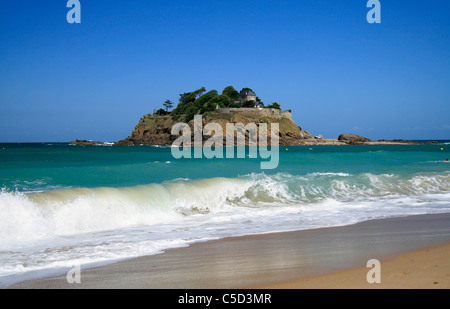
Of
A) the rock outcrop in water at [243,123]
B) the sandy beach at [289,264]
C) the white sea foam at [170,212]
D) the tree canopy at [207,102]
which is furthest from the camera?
the tree canopy at [207,102]

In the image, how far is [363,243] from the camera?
219 inches

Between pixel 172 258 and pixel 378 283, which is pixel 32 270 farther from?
pixel 378 283

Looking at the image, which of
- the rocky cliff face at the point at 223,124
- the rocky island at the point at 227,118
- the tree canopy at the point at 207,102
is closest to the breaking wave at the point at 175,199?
the rocky cliff face at the point at 223,124

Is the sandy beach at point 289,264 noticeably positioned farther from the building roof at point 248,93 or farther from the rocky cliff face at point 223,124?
the building roof at point 248,93

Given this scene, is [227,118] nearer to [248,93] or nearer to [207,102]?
[207,102]

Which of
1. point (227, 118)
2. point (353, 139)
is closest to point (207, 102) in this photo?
point (227, 118)

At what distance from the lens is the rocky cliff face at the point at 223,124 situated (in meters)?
87.5

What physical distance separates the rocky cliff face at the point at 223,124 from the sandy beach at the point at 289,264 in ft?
246

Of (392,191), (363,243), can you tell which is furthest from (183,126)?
(363,243)

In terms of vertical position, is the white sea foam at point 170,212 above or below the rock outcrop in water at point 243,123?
below

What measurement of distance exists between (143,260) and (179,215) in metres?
4.10

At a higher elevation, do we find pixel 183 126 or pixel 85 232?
pixel 183 126

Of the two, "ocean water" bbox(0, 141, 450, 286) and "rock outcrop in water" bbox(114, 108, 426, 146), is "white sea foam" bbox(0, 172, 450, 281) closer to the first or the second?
"ocean water" bbox(0, 141, 450, 286)
